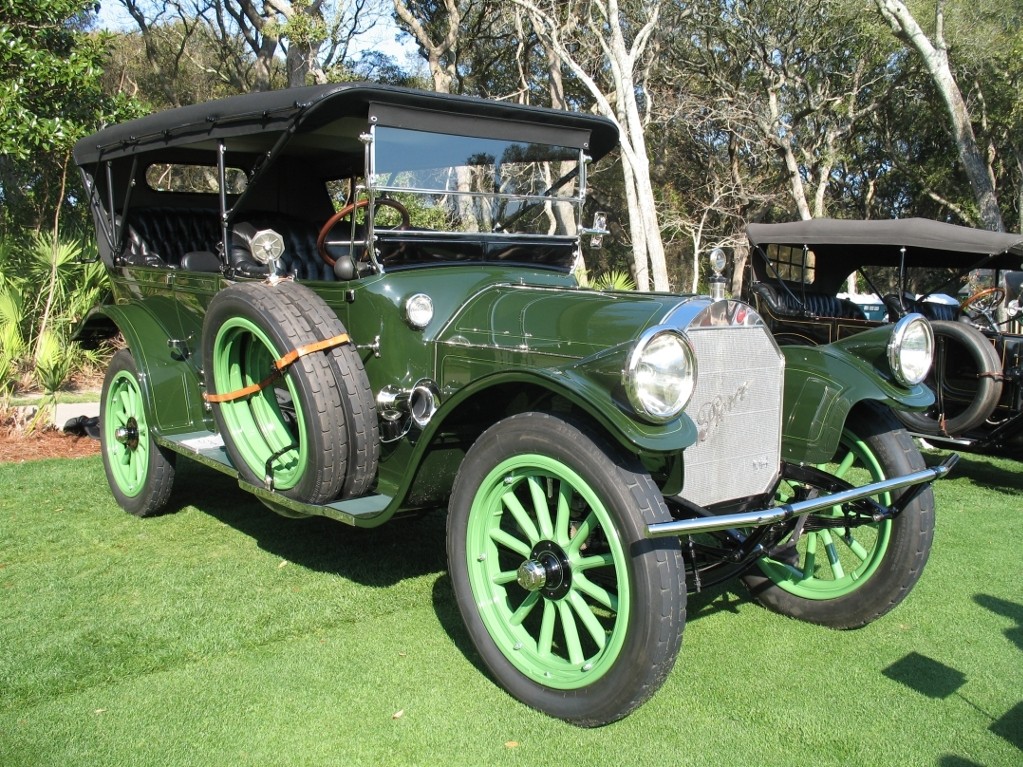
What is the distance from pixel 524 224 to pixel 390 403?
4.41 feet

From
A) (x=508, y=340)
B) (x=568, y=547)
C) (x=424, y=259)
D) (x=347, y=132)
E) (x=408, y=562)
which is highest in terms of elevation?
(x=347, y=132)

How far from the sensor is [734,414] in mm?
3471

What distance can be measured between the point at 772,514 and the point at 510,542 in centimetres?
92

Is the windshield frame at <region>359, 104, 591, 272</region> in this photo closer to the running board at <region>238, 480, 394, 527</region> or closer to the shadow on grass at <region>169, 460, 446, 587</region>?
the running board at <region>238, 480, 394, 527</region>

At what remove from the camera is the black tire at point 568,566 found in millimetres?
2736

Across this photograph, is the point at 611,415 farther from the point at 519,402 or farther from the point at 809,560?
the point at 809,560

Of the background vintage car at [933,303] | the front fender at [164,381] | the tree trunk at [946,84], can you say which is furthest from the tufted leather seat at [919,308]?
the tree trunk at [946,84]

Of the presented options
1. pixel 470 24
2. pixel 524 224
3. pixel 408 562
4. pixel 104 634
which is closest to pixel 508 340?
A: pixel 524 224

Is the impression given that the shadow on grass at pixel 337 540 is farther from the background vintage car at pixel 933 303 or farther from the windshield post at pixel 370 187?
the background vintage car at pixel 933 303

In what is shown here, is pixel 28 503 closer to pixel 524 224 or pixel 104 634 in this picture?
pixel 104 634

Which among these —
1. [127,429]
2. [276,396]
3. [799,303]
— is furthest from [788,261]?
[127,429]

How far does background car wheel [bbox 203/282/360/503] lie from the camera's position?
3.72 metres

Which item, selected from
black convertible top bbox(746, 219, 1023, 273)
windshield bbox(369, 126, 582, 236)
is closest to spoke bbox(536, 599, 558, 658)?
windshield bbox(369, 126, 582, 236)

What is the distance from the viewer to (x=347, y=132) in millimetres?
4586
